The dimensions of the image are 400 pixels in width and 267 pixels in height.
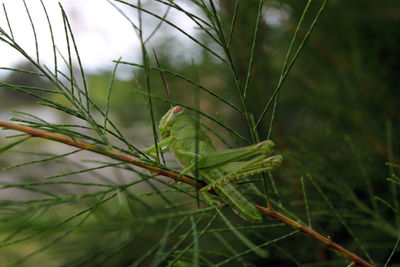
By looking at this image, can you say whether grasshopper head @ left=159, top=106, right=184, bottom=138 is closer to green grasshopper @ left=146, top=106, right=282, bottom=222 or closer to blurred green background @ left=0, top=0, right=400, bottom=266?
green grasshopper @ left=146, top=106, right=282, bottom=222

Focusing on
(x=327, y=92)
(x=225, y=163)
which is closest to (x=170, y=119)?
(x=225, y=163)

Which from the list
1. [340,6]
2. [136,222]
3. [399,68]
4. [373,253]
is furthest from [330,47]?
[136,222]

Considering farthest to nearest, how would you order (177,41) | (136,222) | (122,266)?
(177,41) < (122,266) < (136,222)

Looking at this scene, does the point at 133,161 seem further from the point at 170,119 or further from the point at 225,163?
the point at 170,119

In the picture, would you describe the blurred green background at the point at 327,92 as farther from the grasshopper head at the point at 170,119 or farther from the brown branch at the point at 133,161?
the brown branch at the point at 133,161

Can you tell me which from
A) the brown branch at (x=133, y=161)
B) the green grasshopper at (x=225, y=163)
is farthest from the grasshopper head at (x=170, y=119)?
the brown branch at (x=133, y=161)

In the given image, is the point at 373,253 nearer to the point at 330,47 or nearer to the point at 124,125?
the point at 330,47

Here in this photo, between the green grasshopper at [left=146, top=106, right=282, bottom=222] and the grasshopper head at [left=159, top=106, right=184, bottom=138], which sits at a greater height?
the grasshopper head at [left=159, top=106, right=184, bottom=138]

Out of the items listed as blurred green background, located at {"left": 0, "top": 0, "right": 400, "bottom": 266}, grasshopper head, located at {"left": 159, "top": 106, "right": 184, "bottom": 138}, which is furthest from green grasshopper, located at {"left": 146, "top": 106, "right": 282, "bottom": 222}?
blurred green background, located at {"left": 0, "top": 0, "right": 400, "bottom": 266}
